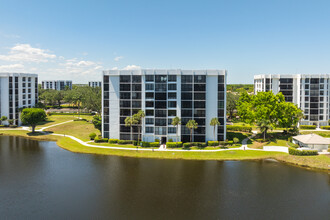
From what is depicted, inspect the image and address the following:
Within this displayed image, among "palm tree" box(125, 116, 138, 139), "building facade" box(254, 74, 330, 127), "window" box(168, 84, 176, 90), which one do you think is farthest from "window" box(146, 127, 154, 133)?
"building facade" box(254, 74, 330, 127)

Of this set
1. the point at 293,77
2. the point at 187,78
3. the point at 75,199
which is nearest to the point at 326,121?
the point at 293,77

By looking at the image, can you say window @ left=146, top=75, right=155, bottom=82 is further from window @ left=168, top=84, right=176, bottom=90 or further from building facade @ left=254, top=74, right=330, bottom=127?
building facade @ left=254, top=74, right=330, bottom=127

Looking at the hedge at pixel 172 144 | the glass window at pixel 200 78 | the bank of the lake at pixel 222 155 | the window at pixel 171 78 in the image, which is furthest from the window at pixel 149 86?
the bank of the lake at pixel 222 155

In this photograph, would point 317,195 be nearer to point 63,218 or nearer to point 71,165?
point 63,218

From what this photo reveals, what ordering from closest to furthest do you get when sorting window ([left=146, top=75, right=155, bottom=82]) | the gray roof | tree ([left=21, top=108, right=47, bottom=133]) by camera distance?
the gray roof, window ([left=146, top=75, right=155, bottom=82]), tree ([left=21, top=108, right=47, bottom=133])

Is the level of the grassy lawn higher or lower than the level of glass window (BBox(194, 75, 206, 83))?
lower

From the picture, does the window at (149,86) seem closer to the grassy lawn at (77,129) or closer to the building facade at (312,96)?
the grassy lawn at (77,129)
